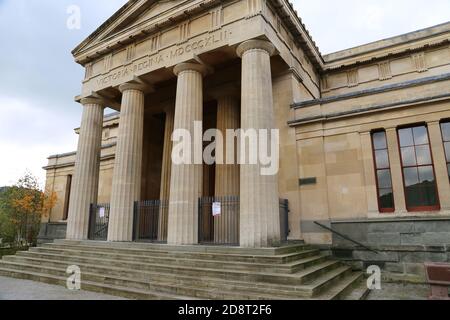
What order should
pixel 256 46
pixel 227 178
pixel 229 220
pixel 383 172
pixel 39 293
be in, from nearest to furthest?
1. pixel 39 293
2. pixel 256 46
3. pixel 383 172
4. pixel 229 220
5. pixel 227 178

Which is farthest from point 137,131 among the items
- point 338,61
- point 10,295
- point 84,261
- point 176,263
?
point 338,61

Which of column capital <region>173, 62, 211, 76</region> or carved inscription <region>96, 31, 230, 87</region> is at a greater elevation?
carved inscription <region>96, 31, 230, 87</region>

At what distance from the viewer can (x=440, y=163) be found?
1161 centimetres

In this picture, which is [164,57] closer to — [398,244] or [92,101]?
[92,101]

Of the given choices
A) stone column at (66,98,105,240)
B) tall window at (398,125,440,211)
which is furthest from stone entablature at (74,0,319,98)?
tall window at (398,125,440,211)

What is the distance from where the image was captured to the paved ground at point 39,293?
883 centimetres

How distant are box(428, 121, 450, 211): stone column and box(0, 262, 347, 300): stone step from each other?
484 cm

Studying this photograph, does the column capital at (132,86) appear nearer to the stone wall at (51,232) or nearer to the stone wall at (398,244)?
the stone wall at (398,244)

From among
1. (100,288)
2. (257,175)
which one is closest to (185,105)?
(257,175)

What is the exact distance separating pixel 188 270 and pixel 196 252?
121 centimetres

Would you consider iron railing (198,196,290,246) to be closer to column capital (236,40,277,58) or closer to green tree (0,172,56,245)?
column capital (236,40,277,58)

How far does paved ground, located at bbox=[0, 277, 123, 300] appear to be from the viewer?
8828 mm

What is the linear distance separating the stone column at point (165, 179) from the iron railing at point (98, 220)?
3.16 m
